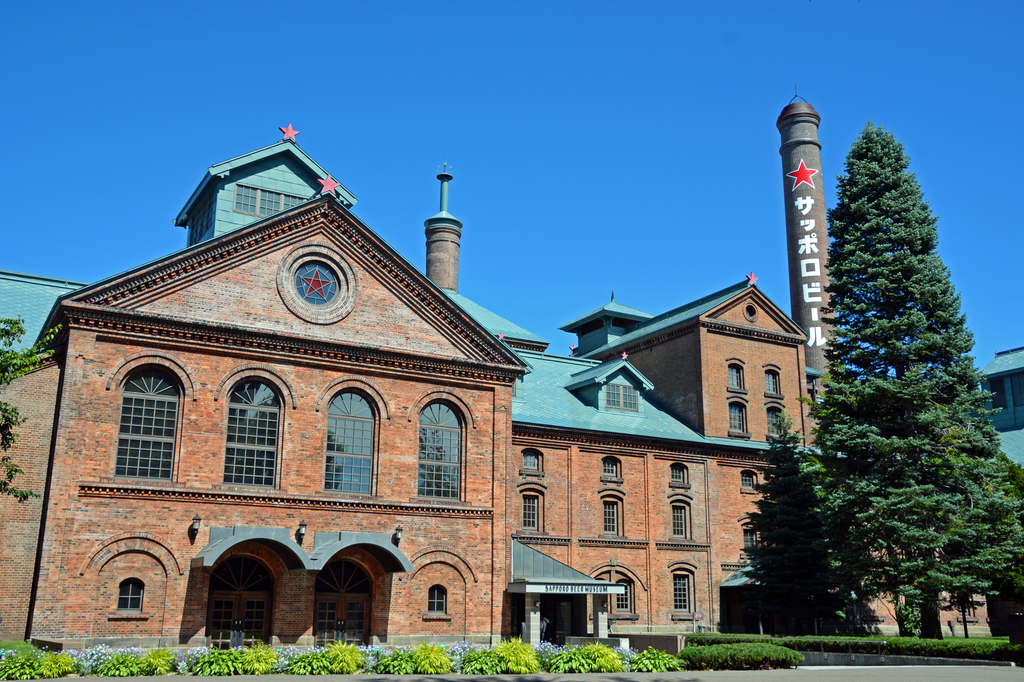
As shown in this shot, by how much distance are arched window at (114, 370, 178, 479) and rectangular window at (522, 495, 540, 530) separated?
1357 centimetres

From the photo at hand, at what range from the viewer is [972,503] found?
27.6 m

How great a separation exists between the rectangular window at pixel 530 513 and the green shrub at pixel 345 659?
1395 cm

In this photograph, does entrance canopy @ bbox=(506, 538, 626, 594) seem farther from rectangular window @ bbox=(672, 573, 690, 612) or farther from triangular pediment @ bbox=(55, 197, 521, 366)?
triangular pediment @ bbox=(55, 197, 521, 366)

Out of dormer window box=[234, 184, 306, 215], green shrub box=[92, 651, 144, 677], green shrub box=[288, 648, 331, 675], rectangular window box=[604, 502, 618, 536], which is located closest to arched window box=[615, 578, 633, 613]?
rectangular window box=[604, 502, 618, 536]

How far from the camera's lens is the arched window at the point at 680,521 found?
35.8m

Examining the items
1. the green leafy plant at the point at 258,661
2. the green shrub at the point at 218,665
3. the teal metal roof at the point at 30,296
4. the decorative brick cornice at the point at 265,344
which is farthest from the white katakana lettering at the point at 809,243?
the green shrub at the point at 218,665

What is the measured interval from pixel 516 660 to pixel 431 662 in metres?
1.91

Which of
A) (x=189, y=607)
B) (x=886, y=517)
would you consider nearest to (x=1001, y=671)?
(x=886, y=517)

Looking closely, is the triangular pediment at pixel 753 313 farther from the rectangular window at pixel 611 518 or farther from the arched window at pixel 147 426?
the arched window at pixel 147 426

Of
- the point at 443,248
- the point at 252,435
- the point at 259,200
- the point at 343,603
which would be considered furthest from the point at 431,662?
the point at 443,248

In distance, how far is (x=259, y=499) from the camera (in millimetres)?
24500

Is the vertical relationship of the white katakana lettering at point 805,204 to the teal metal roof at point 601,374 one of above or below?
above

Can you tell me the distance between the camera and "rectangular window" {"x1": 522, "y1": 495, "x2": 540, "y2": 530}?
32906 mm

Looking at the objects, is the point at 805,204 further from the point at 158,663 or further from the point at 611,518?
the point at 158,663
